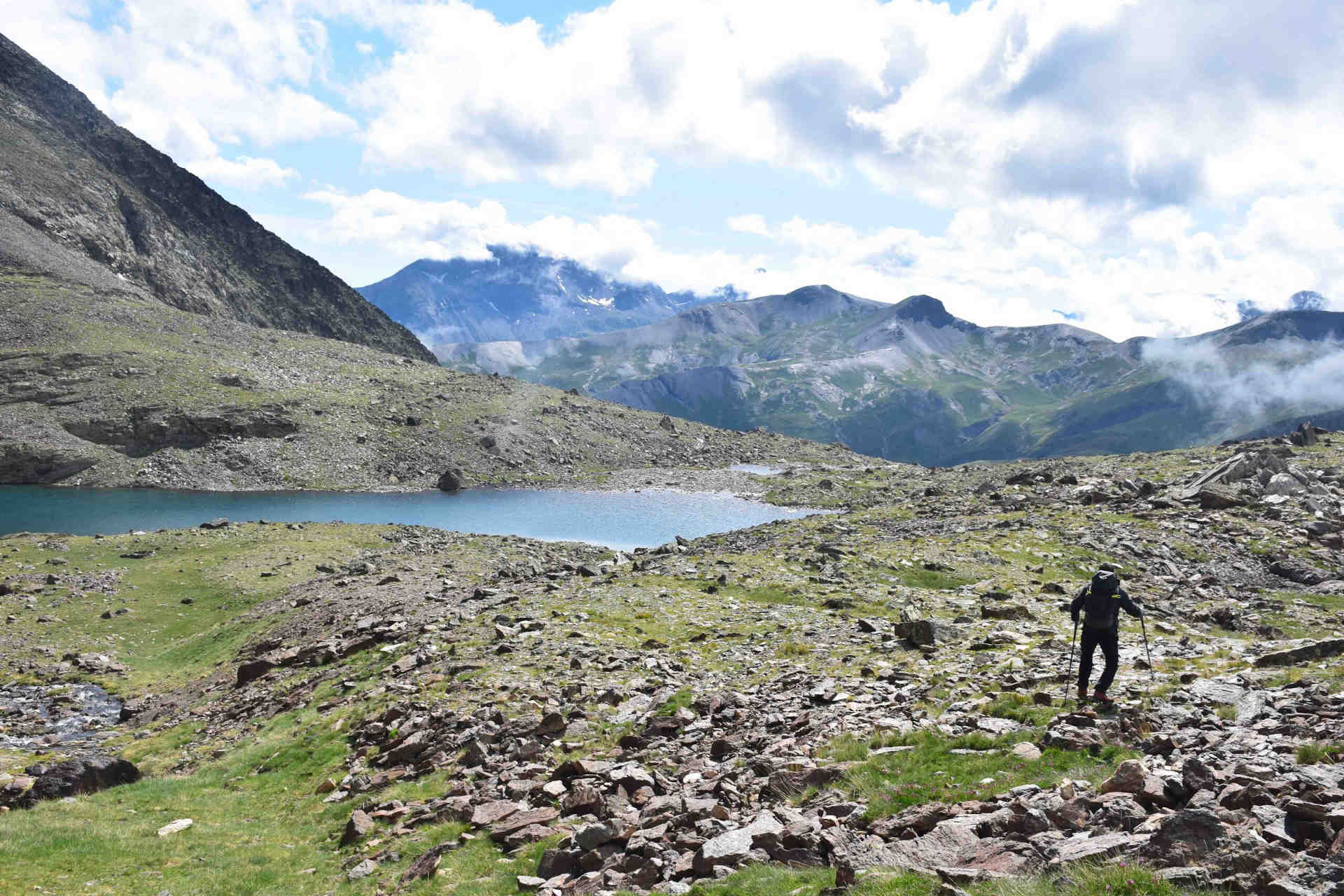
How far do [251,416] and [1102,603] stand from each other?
142m

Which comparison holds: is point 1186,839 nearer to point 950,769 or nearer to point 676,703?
point 950,769

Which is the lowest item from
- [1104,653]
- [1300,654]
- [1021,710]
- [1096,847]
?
[1021,710]

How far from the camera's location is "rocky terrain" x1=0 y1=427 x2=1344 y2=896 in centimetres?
1218

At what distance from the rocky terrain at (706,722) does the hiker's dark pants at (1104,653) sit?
0.86 m

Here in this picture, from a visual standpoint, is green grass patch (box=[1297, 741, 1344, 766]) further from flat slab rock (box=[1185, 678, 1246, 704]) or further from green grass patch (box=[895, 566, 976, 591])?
green grass patch (box=[895, 566, 976, 591])

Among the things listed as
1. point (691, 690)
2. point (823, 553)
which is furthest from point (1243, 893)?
point (823, 553)

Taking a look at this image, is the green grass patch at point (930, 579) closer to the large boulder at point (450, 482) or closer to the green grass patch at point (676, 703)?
the green grass patch at point (676, 703)

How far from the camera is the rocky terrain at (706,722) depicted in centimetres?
1218

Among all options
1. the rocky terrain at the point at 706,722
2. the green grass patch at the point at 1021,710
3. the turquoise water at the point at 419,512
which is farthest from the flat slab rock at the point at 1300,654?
the turquoise water at the point at 419,512

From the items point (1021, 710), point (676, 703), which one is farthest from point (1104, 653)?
point (676, 703)

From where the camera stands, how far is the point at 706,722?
2128cm

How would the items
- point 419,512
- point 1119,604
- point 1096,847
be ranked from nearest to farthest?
point 1096,847
point 1119,604
point 419,512

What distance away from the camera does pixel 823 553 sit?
169 ft

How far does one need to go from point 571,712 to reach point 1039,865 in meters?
15.6
